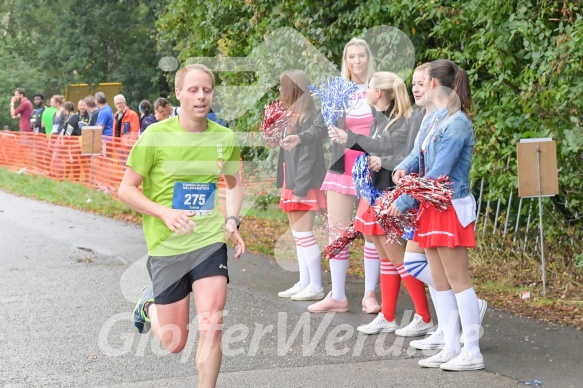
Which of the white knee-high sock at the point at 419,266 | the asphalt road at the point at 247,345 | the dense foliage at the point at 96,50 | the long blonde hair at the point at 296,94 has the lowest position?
the asphalt road at the point at 247,345

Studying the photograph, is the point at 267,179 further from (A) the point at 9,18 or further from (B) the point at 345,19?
(A) the point at 9,18

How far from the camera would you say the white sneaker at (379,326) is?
300 inches

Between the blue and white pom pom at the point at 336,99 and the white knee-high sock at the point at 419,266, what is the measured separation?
1.44 m

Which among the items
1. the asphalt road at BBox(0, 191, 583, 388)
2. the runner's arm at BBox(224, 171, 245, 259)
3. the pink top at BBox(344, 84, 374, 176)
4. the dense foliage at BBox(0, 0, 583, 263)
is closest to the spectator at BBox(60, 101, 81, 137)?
the dense foliage at BBox(0, 0, 583, 263)

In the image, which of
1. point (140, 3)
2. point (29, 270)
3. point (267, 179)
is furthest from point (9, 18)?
point (29, 270)

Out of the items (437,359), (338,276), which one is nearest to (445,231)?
(437,359)

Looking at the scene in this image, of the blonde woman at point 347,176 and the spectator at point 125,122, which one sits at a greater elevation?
the spectator at point 125,122

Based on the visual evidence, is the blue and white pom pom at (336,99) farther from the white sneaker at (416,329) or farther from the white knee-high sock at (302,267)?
the white sneaker at (416,329)

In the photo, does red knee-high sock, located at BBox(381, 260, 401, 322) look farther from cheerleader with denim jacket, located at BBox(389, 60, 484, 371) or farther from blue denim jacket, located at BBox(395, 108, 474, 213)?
blue denim jacket, located at BBox(395, 108, 474, 213)

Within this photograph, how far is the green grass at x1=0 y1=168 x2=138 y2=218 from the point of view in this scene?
672 inches

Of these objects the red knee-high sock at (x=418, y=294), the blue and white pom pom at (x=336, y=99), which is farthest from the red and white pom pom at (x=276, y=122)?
the red knee-high sock at (x=418, y=294)

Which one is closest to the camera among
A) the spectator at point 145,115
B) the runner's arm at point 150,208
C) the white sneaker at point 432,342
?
the runner's arm at point 150,208

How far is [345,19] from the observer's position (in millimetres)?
12648

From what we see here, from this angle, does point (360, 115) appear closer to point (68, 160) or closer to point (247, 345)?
point (247, 345)
